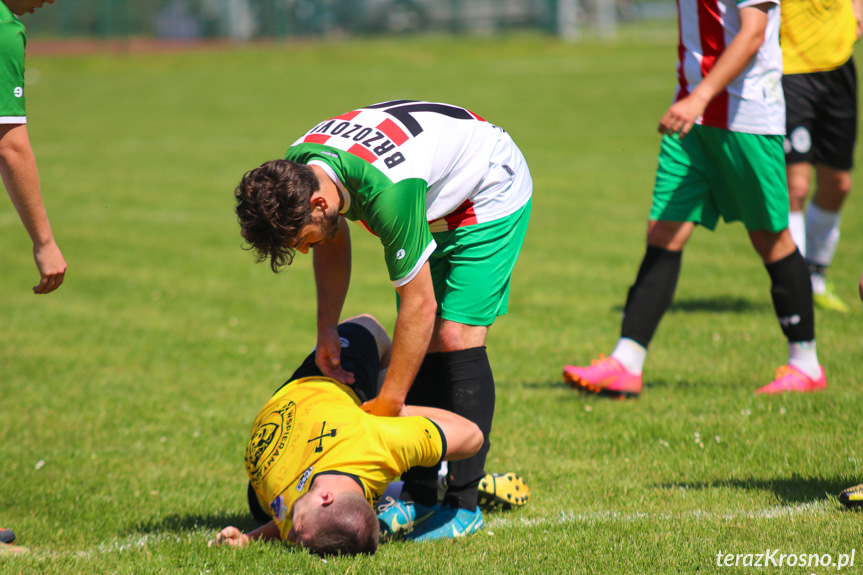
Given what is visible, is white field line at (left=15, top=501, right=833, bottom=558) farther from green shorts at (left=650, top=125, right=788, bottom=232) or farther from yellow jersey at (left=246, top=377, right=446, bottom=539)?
green shorts at (left=650, top=125, right=788, bottom=232)

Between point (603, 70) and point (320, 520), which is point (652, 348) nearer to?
point (320, 520)

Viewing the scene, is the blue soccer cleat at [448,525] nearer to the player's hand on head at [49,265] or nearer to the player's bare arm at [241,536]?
the player's bare arm at [241,536]

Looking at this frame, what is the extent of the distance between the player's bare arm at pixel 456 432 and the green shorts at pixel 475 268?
0.41 m

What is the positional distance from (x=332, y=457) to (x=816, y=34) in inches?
186

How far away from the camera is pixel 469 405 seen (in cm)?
371

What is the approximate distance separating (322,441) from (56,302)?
18.6 ft

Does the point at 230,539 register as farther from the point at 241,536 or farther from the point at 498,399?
the point at 498,399

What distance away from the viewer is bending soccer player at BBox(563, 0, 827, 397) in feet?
15.2

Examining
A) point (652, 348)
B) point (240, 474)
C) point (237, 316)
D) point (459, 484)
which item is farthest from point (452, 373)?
point (237, 316)

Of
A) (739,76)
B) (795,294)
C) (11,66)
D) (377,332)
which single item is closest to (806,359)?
(795,294)

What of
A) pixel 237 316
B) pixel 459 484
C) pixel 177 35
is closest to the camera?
pixel 459 484

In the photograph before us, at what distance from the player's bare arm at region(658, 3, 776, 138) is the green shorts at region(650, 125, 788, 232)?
1.23 ft

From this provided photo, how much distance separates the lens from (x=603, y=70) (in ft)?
95.7

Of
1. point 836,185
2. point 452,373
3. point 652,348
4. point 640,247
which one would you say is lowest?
point 640,247
